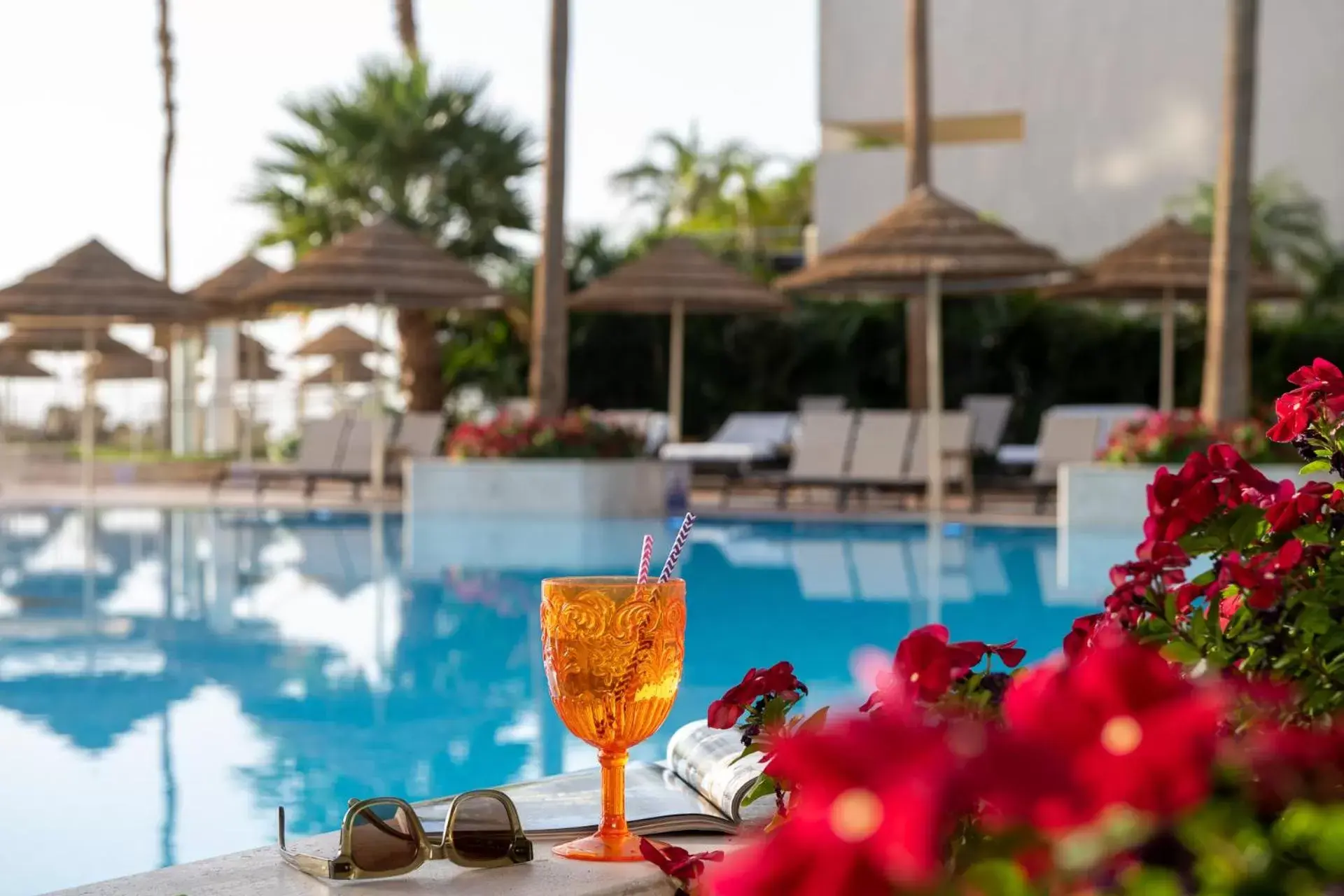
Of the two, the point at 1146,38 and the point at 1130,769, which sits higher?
the point at 1146,38

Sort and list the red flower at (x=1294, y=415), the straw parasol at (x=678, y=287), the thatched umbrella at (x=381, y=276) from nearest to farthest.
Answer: the red flower at (x=1294, y=415) < the thatched umbrella at (x=381, y=276) < the straw parasol at (x=678, y=287)

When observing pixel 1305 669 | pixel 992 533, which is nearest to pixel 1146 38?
pixel 992 533

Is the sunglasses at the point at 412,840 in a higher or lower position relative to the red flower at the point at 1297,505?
lower

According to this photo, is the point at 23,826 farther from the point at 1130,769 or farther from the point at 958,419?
the point at 958,419

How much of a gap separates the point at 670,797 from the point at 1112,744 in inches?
80.9

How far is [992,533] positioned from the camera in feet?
41.6

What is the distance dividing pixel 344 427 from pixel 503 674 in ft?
36.5

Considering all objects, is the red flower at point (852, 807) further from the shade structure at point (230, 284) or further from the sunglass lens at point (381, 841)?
the shade structure at point (230, 284)

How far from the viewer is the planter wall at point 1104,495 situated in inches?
439

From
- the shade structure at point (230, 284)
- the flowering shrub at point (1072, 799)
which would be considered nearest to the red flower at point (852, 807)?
the flowering shrub at point (1072, 799)

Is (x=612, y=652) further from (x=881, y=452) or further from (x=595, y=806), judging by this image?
(x=881, y=452)

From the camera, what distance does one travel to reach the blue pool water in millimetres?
4262

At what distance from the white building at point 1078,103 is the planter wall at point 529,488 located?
1062cm

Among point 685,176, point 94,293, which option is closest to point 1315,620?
point 94,293
